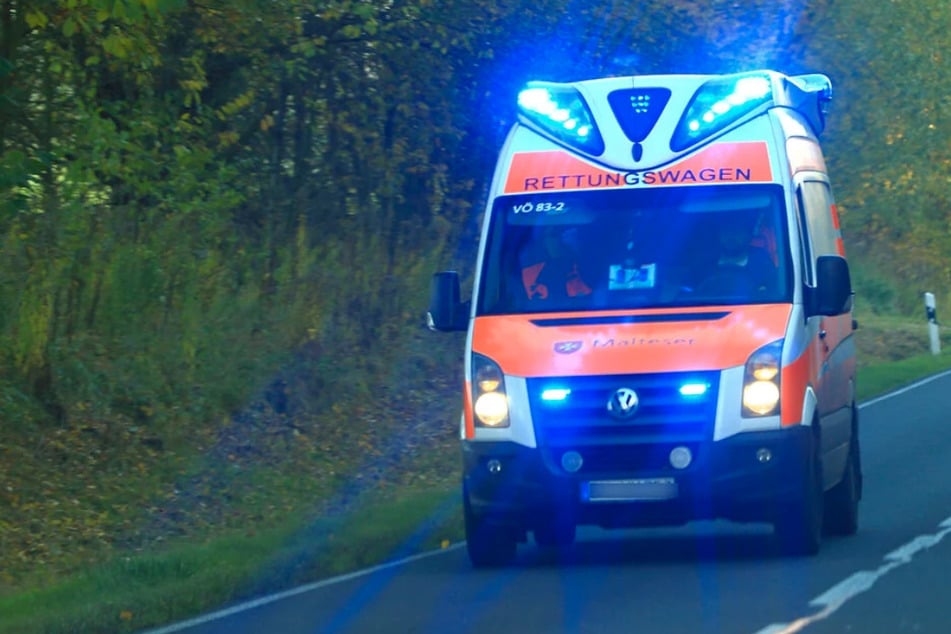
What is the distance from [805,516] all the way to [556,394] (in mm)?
1641

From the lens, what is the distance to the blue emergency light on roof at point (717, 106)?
10664mm

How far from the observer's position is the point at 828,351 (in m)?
11.0

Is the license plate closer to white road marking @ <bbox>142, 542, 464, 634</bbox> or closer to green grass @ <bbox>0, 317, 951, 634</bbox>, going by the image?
white road marking @ <bbox>142, 542, 464, 634</bbox>

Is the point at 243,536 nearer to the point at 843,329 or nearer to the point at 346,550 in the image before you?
the point at 346,550

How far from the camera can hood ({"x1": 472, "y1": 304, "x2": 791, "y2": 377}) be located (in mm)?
9727

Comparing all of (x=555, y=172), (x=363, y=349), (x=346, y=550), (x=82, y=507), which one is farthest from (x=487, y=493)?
(x=363, y=349)

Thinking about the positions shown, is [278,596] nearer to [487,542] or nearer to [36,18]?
[487,542]

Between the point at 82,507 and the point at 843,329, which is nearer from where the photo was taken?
the point at 843,329

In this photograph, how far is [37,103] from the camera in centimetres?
1611

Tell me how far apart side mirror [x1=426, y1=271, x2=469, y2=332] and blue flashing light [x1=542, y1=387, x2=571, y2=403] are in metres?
0.88

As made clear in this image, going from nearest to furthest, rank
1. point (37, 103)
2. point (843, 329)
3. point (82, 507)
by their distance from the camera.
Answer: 1. point (843, 329)
2. point (82, 507)
3. point (37, 103)

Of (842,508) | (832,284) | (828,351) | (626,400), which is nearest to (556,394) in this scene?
(626,400)

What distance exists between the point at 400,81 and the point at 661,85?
9367 millimetres

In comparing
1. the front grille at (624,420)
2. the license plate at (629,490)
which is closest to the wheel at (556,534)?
the license plate at (629,490)
